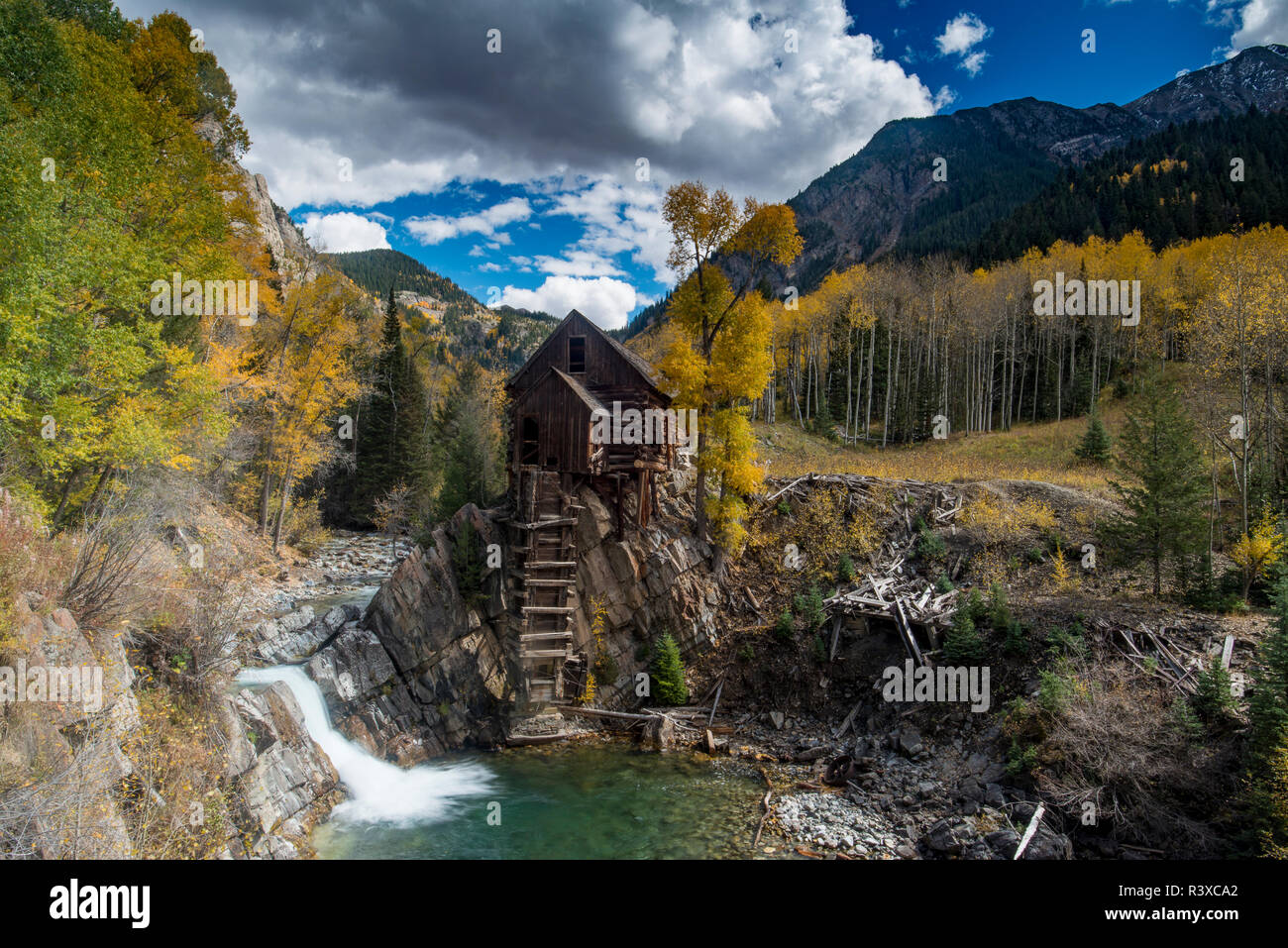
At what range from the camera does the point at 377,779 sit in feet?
52.2

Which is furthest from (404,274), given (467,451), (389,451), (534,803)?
(534,803)

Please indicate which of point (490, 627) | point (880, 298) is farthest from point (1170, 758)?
point (880, 298)

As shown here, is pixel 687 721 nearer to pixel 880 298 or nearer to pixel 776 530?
pixel 776 530

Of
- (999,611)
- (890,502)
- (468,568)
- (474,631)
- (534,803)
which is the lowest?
(534,803)

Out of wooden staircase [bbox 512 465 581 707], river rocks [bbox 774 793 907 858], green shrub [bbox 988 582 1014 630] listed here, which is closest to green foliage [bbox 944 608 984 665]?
green shrub [bbox 988 582 1014 630]

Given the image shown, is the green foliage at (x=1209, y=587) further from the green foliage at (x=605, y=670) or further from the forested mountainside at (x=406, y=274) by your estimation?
the forested mountainside at (x=406, y=274)

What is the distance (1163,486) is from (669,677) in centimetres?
1562

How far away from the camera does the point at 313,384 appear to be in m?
27.8

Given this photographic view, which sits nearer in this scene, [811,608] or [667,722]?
[667,722]

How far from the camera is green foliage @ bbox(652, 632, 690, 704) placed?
63.6 feet

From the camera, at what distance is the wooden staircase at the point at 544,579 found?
754 inches

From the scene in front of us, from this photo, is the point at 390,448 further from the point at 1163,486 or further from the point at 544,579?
the point at 1163,486

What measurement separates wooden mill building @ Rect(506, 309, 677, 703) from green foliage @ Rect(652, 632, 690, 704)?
9.15 ft

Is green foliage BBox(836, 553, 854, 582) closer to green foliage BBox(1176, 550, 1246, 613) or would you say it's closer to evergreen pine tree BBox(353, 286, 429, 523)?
green foliage BBox(1176, 550, 1246, 613)
